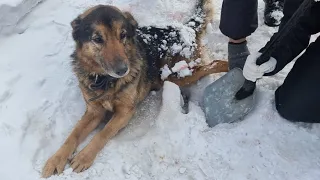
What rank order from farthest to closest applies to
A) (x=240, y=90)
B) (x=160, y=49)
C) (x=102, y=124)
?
(x=160, y=49), (x=102, y=124), (x=240, y=90)

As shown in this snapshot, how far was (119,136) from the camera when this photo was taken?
3.03 metres

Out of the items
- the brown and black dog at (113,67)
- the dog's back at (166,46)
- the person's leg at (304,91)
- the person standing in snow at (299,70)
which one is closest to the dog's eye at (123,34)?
the brown and black dog at (113,67)

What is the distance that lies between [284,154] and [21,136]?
1.96 m

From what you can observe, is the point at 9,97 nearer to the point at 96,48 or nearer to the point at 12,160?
the point at 12,160

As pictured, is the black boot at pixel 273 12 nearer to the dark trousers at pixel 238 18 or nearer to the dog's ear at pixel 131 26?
the dark trousers at pixel 238 18

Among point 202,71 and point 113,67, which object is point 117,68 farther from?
point 202,71

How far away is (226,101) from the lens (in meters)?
3.02

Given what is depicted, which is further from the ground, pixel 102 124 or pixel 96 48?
pixel 96 48

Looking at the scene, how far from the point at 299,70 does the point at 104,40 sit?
1475mm

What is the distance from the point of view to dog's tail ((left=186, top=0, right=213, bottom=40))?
12.1 feet

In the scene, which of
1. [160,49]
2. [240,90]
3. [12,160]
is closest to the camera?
[12,160]

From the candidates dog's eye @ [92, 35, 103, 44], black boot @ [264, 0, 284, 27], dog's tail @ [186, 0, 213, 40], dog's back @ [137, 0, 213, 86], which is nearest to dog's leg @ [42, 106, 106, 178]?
dog's eye @ [92, 35, 103, 44]

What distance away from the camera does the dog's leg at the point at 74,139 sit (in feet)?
8.61

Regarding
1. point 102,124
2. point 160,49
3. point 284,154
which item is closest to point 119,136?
point 102,124
